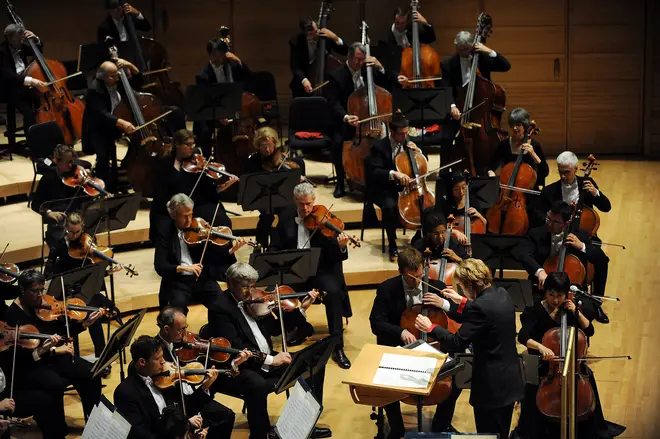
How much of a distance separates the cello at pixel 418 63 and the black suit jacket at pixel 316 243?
232 centimetres

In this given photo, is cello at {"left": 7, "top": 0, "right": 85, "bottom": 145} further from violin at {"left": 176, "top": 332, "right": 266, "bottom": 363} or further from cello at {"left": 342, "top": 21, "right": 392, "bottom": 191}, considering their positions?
violin at {"left": 176, "top": 332, "right": 266, "bottom": 363}

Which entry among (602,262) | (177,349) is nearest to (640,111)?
(602,262)

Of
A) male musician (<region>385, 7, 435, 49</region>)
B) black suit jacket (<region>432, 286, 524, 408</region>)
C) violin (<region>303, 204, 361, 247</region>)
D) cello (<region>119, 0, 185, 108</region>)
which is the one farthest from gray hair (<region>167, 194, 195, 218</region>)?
male musician (<region>385, 7, 435, 49</region>)

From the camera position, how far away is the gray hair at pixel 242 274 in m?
5.90

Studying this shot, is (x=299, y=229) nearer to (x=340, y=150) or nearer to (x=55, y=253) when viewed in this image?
(x=55, y=253)

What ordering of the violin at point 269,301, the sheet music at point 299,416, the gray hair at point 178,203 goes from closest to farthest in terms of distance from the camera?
the sheet music at point 299,416 → the violin at point 269,301 → the gray hair at point 178,203

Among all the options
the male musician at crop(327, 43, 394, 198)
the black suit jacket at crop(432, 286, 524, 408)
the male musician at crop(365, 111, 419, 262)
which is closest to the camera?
the black suit jacket at crop(432, 286, 524, 408)

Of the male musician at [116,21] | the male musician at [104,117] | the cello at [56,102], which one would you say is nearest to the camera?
the male musician at [104,117]

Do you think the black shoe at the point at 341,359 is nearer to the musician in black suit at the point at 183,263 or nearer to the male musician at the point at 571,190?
the musician in black suit at the point at 183,263

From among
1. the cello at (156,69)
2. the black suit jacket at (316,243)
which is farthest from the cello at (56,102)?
the black suit jacket at (316,243)

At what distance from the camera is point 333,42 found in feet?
30.7

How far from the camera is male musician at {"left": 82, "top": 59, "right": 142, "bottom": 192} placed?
8156 mm

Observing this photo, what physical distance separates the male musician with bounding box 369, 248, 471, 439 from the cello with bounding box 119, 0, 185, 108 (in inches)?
154

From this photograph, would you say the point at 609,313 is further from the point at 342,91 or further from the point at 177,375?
the point at 177,375
